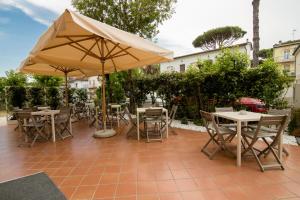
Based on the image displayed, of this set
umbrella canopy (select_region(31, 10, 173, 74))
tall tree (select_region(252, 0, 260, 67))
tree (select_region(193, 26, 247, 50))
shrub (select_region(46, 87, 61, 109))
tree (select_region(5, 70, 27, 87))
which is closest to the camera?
umbrella canopy (select_region(31, 10, 173, 74))

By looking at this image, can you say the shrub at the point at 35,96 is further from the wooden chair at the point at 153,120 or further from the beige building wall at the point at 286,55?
the beige building wall at the point at 286,55

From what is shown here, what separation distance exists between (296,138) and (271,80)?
6.02 feet

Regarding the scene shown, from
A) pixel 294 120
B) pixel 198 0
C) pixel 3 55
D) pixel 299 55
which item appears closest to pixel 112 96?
pixel 198 0

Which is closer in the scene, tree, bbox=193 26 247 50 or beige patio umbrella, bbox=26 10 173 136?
beige patio umbrella, bbox=26 10 173 136

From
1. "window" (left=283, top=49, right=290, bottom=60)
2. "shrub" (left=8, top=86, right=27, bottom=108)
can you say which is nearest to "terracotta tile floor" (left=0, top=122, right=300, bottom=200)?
"shrub" (left=8, top=86, right=27, bottom=108)

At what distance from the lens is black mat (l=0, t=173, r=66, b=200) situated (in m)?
2.49

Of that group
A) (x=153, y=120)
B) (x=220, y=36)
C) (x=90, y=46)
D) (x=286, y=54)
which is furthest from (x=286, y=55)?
(x=90, y=46)

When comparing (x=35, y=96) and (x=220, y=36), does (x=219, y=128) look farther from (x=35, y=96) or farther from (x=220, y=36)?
(x=220, y=36)

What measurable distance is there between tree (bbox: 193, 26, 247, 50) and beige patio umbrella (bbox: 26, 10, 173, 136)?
18.9 meters

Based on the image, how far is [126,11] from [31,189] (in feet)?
28.7

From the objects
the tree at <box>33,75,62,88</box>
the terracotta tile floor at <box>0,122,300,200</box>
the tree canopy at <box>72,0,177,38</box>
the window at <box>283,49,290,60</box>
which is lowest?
the terracotta tile floor at <box>0,122,300,200</box>

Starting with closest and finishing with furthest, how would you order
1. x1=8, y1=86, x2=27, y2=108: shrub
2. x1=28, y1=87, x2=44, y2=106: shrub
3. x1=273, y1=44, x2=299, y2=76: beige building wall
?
x1=8, y1=86, x2=27, y2=108: shrub
x1=28, y1=87, x2=44, y2=106: shrub
x1=273, y1=44, x2=299, y2=76: beige building wall

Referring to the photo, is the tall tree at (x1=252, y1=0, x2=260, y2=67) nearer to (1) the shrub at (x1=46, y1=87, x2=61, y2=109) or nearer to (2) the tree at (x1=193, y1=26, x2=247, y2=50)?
(1) the shrub at (x1=46, y1=87, x2=61, y2=109)

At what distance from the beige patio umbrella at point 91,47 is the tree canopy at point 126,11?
11.1ft
